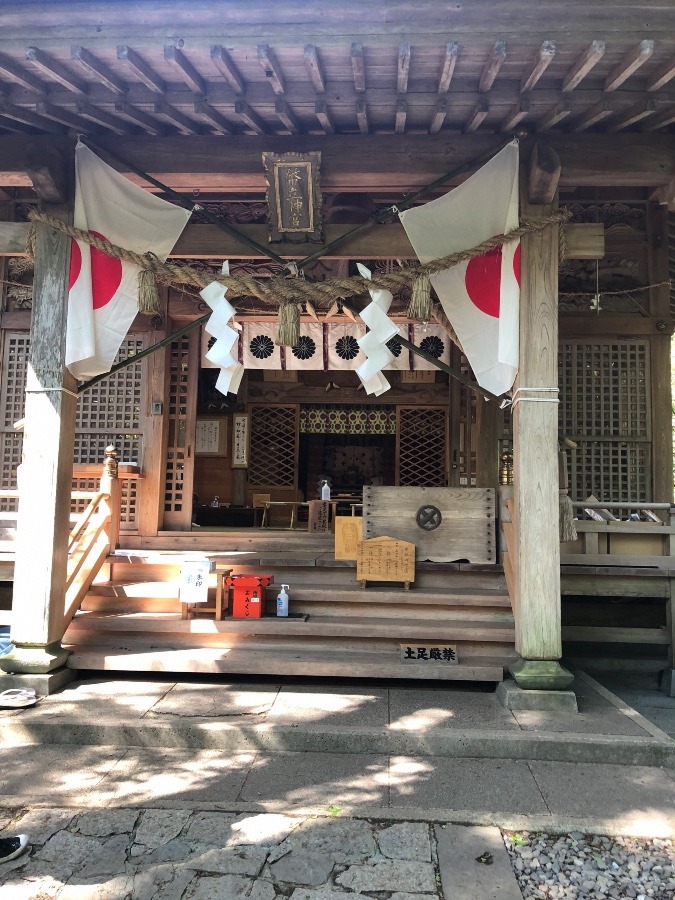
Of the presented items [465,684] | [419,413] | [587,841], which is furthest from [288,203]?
[419,413]

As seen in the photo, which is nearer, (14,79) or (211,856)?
(211,856)

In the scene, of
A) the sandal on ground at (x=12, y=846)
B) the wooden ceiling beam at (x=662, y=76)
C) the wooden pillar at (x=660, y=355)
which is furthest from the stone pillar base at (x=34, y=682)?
the wooden pillar at (x=660, y=355)

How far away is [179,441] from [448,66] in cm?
580

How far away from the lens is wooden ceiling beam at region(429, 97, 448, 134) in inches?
179

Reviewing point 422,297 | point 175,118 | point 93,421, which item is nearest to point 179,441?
point 93,421

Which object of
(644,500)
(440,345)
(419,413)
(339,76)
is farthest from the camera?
(419,413)

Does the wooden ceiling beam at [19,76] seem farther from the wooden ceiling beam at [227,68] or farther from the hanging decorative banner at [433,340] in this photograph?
the hanging decorative banner at [433,340]

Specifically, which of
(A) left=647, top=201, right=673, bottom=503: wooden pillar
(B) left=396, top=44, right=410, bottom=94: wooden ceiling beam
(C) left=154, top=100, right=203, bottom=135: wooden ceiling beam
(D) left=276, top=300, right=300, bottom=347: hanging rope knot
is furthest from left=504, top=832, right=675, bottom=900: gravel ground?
(A) left=647, top=201, right=673, bottom=503: wooden pillar

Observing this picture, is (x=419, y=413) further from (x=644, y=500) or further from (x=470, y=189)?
(x=470, y=189)

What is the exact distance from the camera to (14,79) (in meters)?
4.44

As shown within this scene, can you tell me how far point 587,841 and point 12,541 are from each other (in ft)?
20.5

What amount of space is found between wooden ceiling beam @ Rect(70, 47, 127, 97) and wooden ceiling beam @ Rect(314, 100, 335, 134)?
57.5 inches

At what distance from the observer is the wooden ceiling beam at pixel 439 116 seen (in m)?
4.54

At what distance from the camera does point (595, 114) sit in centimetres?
462
